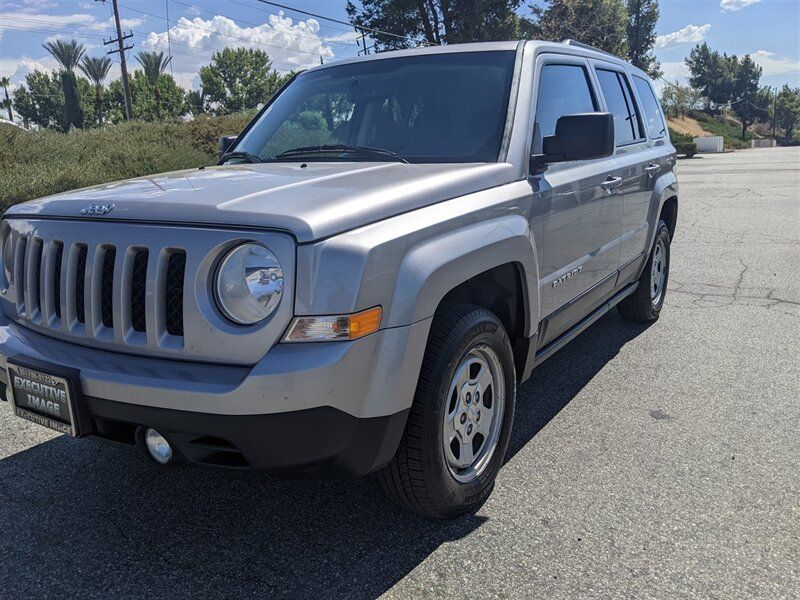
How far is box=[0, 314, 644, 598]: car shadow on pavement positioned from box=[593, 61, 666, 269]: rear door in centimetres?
197

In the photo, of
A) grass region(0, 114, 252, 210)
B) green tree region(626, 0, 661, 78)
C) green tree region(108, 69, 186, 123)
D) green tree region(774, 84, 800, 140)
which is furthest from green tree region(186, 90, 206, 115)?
green tree region(774, 84, 800, 140)

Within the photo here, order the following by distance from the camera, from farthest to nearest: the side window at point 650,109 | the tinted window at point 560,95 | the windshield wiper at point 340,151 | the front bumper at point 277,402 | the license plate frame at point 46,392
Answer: the side window at point 650,109, the tinted window at point 560,95, the windshield wiper at point 340,151, the license plate frame at point 46,392, the front bumper at point 277,402

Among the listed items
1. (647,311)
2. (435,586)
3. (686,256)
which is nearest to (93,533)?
(435,586)

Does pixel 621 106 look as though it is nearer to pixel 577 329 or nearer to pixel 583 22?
pixel 577 329

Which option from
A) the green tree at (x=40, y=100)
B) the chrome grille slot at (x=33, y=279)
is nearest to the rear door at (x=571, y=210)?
the chrome grille slot at (x=33, y=279)

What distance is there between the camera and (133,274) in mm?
2299

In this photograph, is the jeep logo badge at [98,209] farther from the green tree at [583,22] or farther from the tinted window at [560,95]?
the green tree at [583,22]

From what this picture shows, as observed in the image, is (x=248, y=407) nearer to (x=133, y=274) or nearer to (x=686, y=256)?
(x=133, y=274)

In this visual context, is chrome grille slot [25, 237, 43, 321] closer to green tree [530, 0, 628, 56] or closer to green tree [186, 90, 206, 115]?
green tree [530, 0, 628, 56]

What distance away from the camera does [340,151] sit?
3318mm

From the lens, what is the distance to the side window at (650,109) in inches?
208

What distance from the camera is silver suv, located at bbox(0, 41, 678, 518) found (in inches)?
82.4

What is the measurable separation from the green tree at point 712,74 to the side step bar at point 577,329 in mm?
107019

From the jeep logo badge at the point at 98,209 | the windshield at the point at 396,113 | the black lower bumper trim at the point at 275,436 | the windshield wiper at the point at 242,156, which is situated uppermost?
the windshield at the point at 396,113
